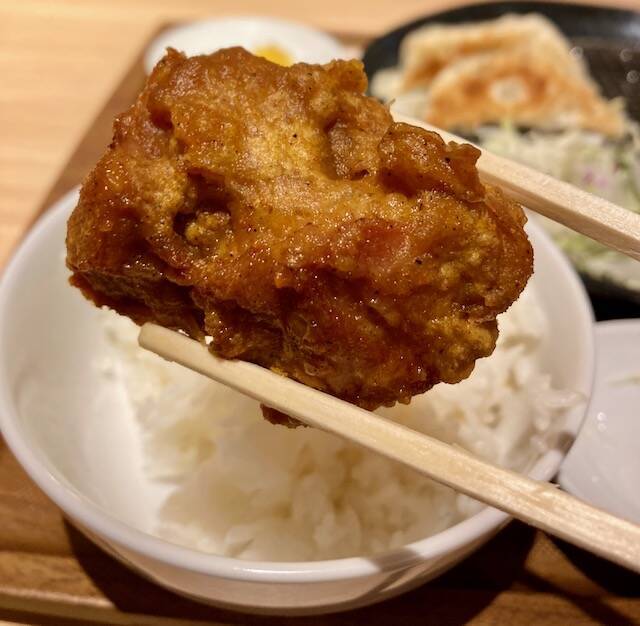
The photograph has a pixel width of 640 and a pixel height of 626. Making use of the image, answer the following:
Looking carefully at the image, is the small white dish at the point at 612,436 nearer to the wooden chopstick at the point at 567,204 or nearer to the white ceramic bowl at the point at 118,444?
the white ceramic bowl at the point at 118,444

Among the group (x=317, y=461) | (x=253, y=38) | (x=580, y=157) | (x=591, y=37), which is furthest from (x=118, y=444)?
(x=591, y=37)

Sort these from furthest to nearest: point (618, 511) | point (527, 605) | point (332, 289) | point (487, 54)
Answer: point (487, 54) → point (618, 511) → point (527, 605) → point (332, 289)

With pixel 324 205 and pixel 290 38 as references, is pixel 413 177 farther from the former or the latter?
pixel 290 38

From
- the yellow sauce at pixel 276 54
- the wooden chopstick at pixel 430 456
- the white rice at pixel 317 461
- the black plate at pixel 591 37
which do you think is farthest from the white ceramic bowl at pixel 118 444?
the black plate at pixel 591 37

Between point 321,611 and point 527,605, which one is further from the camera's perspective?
point 527,605

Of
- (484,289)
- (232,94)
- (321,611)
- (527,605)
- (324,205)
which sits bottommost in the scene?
(527,605)

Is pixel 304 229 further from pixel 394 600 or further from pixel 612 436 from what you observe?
pixel 612 436

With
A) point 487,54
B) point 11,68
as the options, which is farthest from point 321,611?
point 11,68
